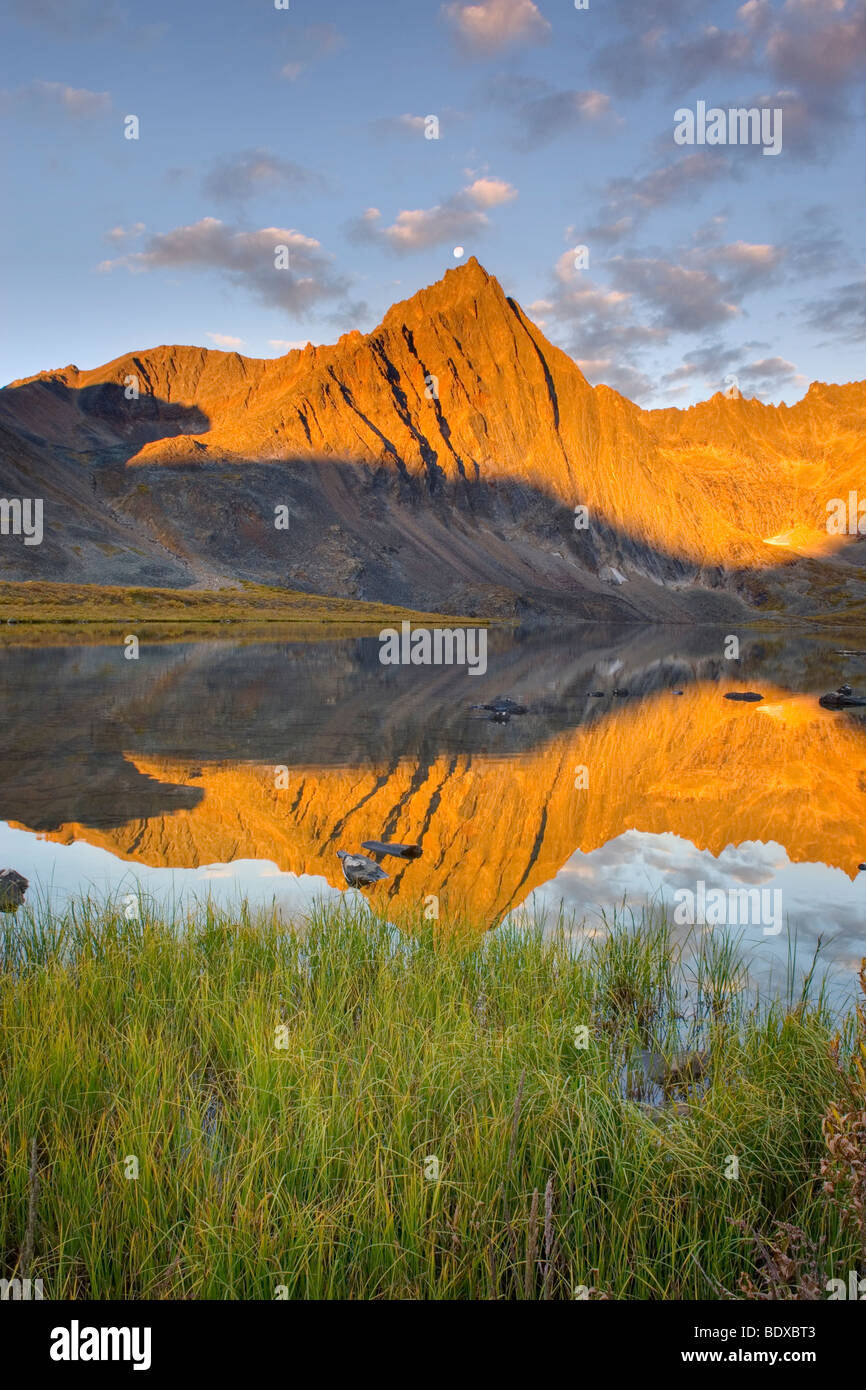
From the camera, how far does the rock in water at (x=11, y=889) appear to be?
10.4 meters

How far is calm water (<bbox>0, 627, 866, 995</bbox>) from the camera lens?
12344 mm

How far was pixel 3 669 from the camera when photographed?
4331 cm

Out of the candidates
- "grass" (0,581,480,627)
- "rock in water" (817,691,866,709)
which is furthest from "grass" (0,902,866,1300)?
"grass" (0,581,480,627)

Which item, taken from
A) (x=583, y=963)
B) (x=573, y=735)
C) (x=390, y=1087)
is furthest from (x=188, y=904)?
(x=573, y=735)

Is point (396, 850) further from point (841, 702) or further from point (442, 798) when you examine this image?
point (841, 702)

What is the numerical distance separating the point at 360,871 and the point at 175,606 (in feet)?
352

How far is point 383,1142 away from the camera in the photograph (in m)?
4.99

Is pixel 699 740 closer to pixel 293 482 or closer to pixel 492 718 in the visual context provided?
pixel 492 718

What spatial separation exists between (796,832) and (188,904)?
12648 millimetres

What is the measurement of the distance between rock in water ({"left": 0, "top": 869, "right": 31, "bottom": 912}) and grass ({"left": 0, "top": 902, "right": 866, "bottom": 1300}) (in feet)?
10.9

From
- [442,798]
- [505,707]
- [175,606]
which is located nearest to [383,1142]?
[442,798]

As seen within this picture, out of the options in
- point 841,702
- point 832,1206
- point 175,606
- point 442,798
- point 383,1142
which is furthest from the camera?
point 175,606

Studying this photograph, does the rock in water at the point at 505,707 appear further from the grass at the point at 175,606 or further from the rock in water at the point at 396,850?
the grass at the point at 175,606

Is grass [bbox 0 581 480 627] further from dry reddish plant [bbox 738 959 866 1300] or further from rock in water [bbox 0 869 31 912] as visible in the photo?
dry reddish plant [bbox 738 959 866 1300]
